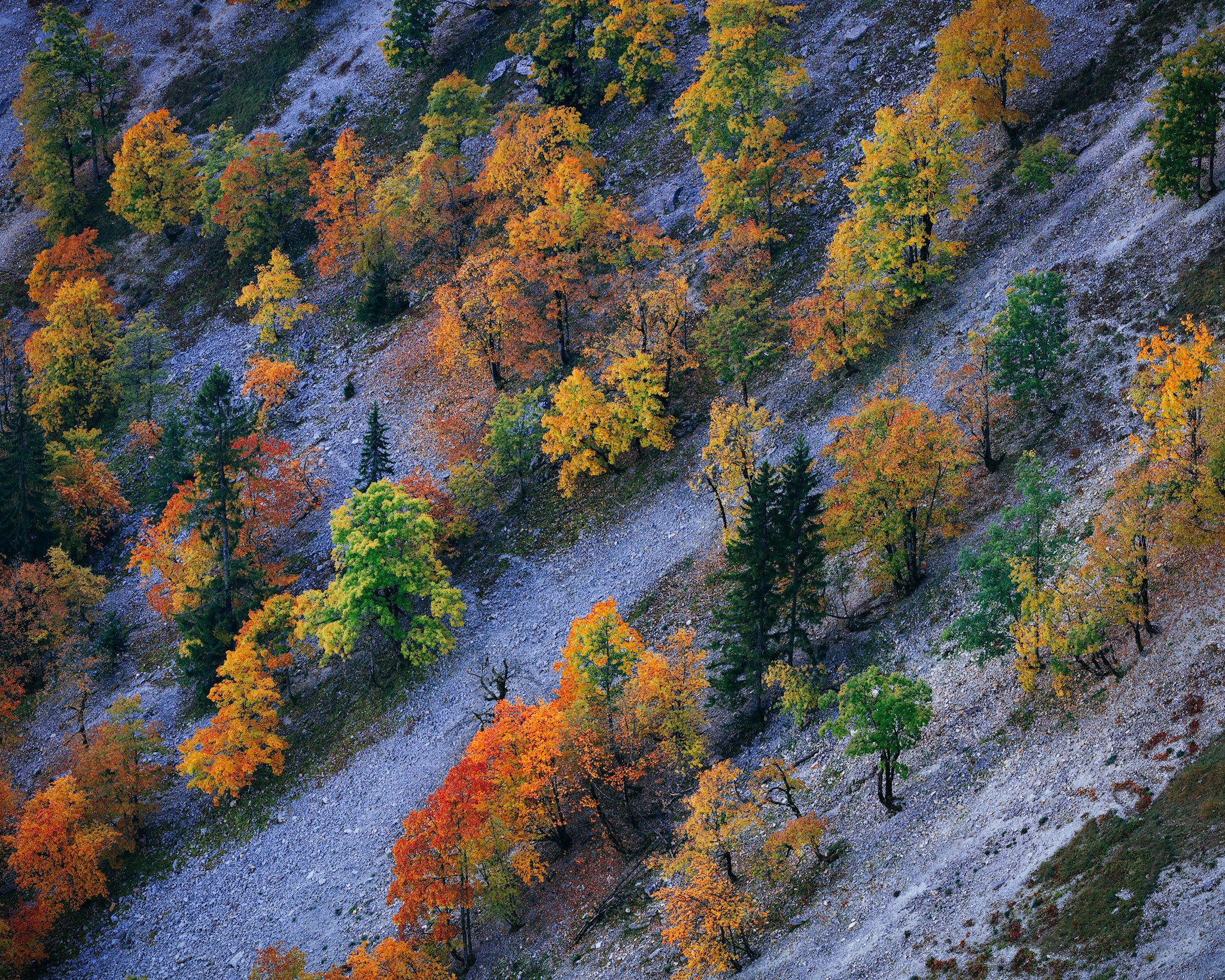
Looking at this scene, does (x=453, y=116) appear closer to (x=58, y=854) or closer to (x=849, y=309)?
(x=849, y=309)

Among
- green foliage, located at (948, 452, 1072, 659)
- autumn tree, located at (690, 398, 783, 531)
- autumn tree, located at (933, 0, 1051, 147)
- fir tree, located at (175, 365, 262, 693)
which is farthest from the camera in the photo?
fir tree, located at (175, 365, 262, 693)

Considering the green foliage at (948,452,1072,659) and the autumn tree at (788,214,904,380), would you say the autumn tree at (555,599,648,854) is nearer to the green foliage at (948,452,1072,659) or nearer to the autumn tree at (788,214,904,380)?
the green foliage at (948,452,1072,659)

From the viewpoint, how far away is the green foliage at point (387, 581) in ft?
195

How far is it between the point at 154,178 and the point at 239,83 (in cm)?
1844

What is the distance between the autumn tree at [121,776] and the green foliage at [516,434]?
25909mm

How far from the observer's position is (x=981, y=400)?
168ft

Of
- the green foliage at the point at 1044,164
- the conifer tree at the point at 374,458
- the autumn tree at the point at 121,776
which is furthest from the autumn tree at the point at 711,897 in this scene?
the green foliage at the point at 1044,164

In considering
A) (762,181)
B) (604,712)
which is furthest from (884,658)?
(762,181)

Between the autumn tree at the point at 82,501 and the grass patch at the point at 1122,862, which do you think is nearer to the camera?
the grass patch at the point at 1122,862

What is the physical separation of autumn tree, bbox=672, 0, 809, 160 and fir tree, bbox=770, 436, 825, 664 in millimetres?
32429

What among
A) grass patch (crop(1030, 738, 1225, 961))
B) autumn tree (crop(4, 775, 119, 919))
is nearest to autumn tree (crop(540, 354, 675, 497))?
autumn tree (crop(4, 775, 119, 919))

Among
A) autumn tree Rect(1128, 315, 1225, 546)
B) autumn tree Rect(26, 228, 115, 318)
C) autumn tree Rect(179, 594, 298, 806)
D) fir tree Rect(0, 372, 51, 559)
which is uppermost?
autumn tree Rect(26, 228, 115, 318)

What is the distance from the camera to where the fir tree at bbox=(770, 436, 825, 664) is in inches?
1886

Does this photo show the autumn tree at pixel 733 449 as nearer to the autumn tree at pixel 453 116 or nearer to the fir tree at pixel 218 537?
the fir tree at pixel 218 537
